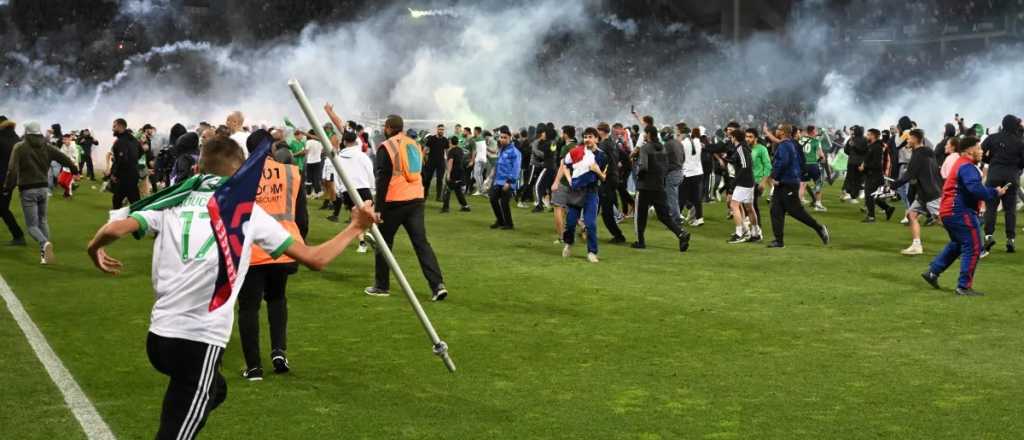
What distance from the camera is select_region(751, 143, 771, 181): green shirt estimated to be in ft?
64.2

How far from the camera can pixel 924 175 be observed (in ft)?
51.8

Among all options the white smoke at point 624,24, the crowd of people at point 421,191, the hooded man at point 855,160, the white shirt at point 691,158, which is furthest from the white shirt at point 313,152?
the white smoke at point 624,24

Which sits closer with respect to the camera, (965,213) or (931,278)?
(965,213)

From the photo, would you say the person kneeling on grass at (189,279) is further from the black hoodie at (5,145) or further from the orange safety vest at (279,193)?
the black hoodie at (5,145)

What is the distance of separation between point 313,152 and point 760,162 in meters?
10.4

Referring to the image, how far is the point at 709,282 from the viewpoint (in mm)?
13203

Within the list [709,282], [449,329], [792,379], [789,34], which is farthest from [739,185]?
[789,34]

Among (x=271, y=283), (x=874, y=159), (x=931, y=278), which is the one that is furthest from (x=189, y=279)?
(x=874, y=159)

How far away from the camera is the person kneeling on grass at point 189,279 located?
4770mm

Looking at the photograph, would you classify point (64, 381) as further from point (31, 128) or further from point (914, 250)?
point (914, 250)

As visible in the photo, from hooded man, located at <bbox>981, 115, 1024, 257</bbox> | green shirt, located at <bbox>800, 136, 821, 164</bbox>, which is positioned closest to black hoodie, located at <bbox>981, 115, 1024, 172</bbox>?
hooded man, located at <bbox>981, 115, 1024, 257</bbox>

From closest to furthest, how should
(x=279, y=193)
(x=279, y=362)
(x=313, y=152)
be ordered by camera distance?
1. (x=279, y=362)
2. (x=279, y=193)
3. (x=313, y=152)

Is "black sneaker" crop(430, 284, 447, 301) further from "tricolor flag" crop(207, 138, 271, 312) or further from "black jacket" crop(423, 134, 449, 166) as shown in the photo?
"black jacket" crop(423, 134, 449, 166)

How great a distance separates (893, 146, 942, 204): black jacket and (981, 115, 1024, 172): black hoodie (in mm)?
1408
